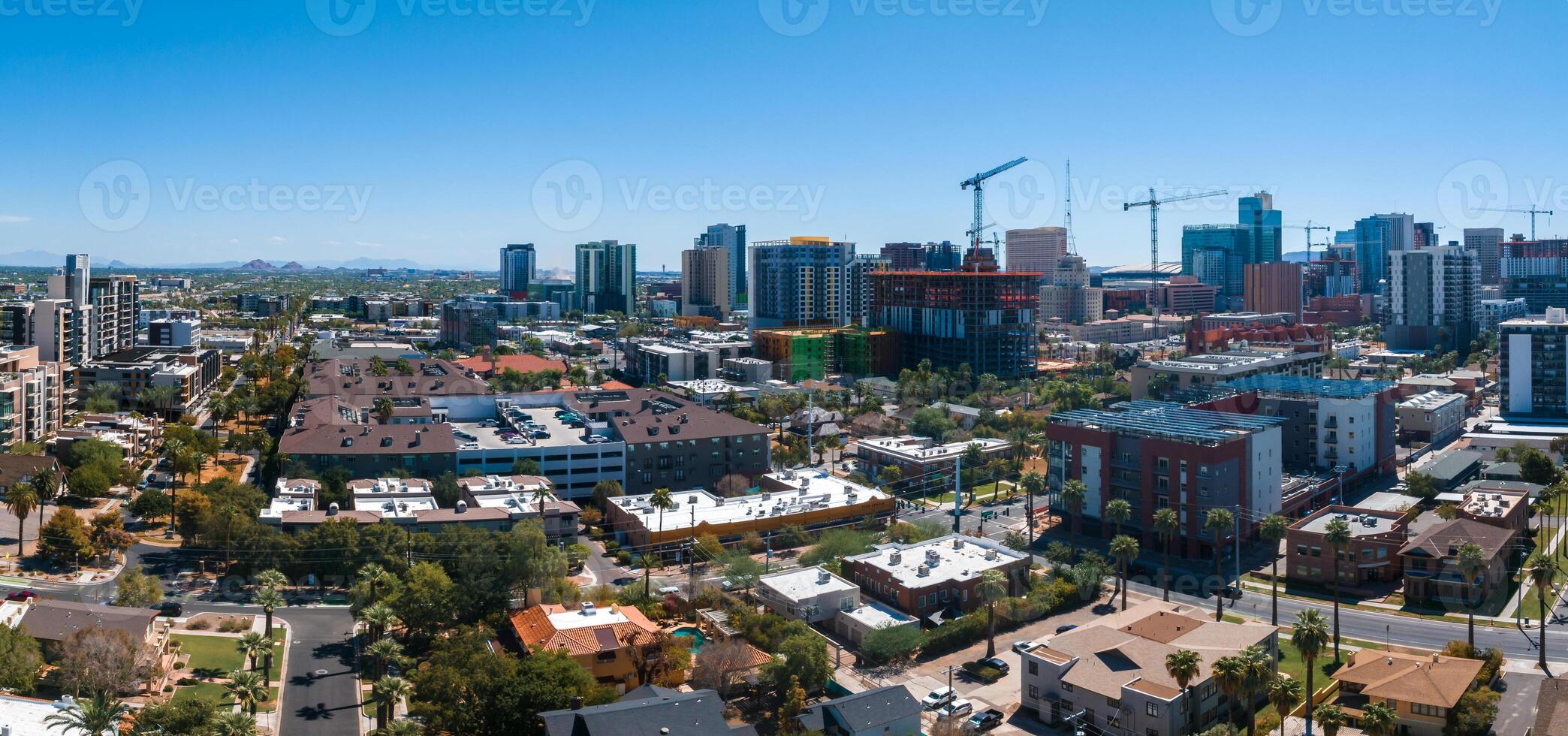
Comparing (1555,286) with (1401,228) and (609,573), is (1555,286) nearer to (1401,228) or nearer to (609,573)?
(1401,228)

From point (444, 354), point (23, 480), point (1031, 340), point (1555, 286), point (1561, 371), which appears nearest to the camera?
point (23, 480)

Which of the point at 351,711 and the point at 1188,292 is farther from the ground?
the point at 1188,292

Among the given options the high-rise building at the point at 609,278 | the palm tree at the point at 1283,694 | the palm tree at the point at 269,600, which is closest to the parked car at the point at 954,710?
the palm tree at the point at 1283,694

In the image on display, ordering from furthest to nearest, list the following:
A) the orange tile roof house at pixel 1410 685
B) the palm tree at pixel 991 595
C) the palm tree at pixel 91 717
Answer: the palm tree at pixel 991 595 < the orange tile roof house at pixel 1410 685 < the palm tree at pixel 91 717

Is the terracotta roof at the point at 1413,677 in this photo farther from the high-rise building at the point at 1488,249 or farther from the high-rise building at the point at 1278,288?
the high-rise building at the point at 1488,249

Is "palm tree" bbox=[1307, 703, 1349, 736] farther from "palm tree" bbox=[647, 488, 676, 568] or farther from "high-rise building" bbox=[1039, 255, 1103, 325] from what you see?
"high-rise building" bbox=[1039, 255, 1103, 325]

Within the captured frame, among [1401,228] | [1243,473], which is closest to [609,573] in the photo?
[1243,473]
